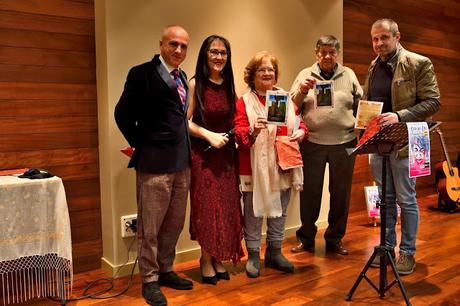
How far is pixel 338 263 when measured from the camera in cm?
306

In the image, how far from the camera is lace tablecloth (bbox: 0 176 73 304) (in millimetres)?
2176

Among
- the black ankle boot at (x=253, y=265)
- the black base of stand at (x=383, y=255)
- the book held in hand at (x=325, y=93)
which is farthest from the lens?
the book held in hand at (x=325, y=93)

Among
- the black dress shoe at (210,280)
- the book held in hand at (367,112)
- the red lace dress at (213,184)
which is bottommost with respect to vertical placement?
the black dress shoe at (210,280)

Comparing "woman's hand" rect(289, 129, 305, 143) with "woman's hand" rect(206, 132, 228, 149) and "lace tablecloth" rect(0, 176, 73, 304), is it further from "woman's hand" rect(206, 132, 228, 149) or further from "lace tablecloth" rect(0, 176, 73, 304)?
"lace tablecloth" rect(0, 176, 73, 304)

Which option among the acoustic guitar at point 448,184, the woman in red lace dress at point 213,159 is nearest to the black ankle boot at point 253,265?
the woman in red lace dress at point 213,159

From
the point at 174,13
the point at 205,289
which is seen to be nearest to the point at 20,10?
the point at 174,13

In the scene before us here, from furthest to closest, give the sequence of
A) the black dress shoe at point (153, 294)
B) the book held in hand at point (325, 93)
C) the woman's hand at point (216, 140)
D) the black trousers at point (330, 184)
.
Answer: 1. the black trousers at point (330, 184)
2. the book held in hand at point (325, 93)
3. the woman's hand at point (216, 140)
4. the black dress shoe at point (153, 294)

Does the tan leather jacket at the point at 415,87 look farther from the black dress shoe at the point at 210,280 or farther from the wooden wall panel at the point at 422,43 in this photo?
the wooden wall panel at the point at 422,43

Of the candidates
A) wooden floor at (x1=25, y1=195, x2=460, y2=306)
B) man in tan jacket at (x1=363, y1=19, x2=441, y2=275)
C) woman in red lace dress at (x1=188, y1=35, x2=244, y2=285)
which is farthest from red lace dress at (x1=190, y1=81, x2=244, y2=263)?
man in tan jacket at (x1=363, y1=19, x2=441, y2=275)

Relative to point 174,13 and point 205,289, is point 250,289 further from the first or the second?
point 174,13

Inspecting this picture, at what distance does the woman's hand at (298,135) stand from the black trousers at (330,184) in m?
0.32

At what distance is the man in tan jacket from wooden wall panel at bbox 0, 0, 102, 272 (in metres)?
1.70

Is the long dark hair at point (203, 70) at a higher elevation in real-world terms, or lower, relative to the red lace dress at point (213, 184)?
higher

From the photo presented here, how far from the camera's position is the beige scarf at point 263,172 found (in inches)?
108
